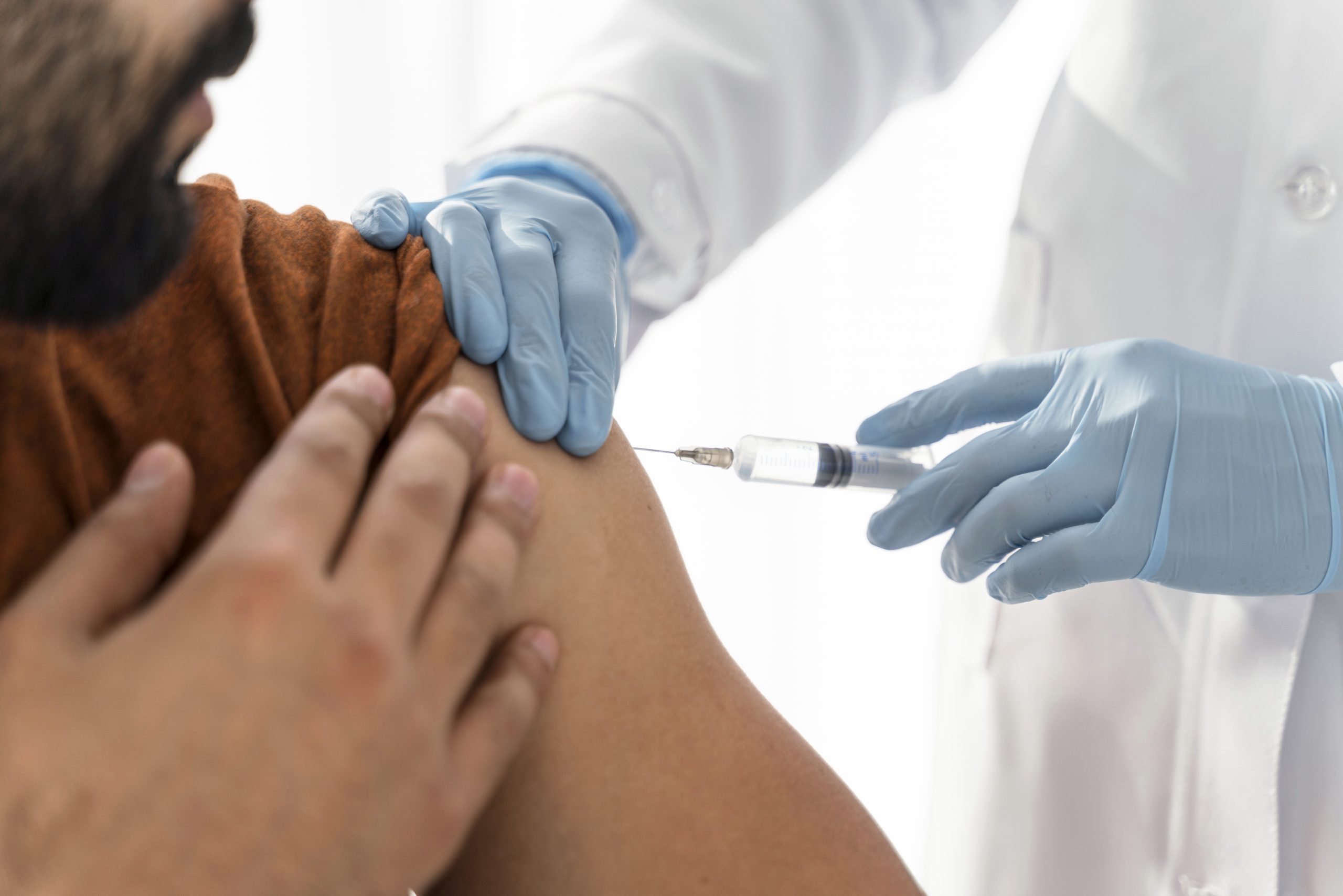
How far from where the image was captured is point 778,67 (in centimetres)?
155

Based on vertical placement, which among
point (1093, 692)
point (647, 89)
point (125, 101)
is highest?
point (647, 89)

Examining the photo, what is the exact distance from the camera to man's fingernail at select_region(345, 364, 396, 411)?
0.67m

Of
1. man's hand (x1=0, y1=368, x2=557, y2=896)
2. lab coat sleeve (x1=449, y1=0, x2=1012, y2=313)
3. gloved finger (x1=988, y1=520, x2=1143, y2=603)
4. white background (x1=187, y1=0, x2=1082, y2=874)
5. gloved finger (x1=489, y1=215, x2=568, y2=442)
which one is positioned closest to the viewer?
man's hand (x1=0, y1=368, x2=557, y2=896)

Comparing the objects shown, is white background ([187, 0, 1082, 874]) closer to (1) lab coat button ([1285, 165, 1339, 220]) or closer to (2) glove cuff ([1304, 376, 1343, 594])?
(1) lab coat button ([1285, 165, 1339, 220])

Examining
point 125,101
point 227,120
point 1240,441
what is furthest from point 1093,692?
point 227,120

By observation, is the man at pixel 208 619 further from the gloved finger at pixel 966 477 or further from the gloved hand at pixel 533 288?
the gloved finger at pixel 966 477

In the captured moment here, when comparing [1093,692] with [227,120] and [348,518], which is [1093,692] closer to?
[348,518]

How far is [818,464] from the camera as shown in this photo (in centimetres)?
113

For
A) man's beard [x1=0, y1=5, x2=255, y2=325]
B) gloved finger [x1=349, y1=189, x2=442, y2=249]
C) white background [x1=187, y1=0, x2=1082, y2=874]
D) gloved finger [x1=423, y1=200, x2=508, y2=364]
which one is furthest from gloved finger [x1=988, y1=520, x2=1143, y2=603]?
white background [x1=187, y1=0, x2=1082, y2=874]

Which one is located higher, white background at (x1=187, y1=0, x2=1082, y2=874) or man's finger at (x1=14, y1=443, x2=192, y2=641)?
white background at (x1=187, y1=0, x2=1082, y2=874)

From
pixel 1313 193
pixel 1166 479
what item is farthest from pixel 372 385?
pixel 1313 193

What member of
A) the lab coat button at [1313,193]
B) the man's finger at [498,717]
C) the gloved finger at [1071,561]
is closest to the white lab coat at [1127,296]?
the lab coat button at [1313,193]

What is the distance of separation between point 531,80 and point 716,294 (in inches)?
26.1

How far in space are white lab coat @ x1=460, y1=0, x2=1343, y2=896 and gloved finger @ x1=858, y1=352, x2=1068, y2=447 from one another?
10.8 inches
